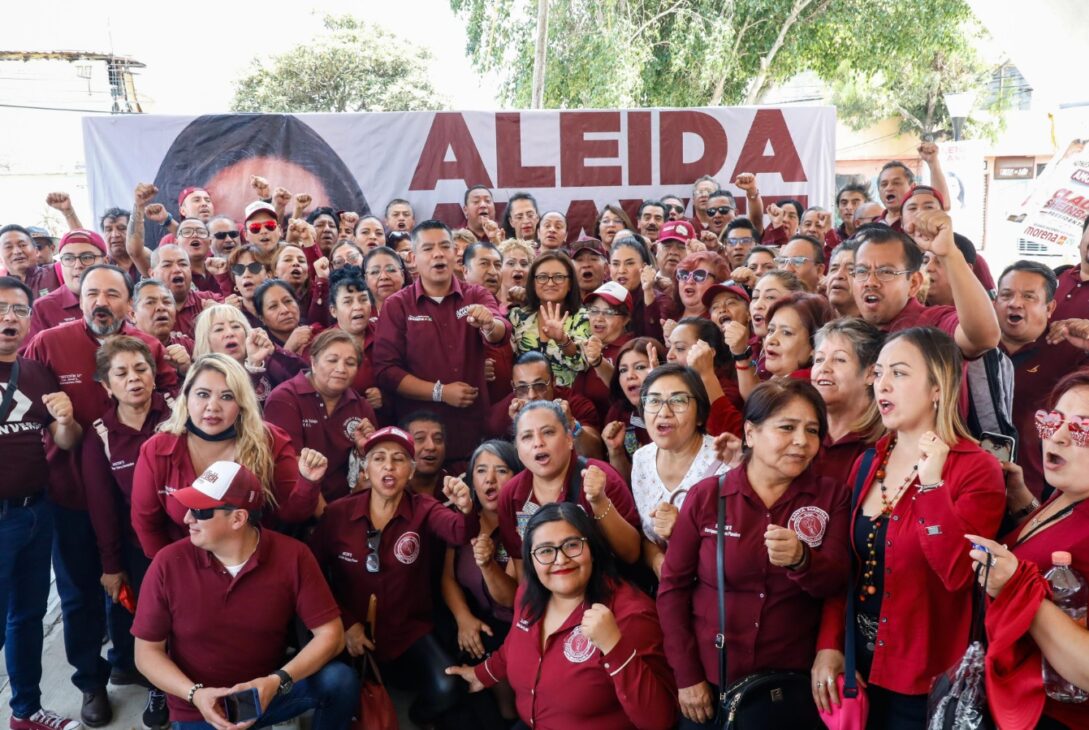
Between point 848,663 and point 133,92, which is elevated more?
point 133,92

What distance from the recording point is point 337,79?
25312 mm

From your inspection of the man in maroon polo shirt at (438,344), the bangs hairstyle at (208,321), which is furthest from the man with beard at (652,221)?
the bangs hairstyle at (208,321)

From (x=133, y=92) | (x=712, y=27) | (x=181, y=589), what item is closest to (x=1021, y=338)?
(x=181, y=589)

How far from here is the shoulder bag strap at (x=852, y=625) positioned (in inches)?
98.6

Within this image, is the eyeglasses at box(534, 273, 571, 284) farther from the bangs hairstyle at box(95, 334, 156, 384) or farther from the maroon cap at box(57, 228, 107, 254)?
the maroon cap at box(57, 228, 107, 254)

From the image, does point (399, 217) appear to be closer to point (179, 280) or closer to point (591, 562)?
point (179, 280)

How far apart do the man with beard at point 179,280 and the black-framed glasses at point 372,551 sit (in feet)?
6.94

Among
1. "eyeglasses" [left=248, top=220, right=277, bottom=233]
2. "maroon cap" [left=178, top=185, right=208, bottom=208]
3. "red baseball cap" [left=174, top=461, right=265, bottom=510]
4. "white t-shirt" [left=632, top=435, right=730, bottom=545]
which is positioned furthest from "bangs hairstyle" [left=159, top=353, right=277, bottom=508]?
"maroon cap" [left=178, top=185, right=208, bottom=208]

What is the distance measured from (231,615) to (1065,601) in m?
2.68

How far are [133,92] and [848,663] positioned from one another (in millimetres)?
27971

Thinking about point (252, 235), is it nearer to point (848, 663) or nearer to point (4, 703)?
point (4, 703)

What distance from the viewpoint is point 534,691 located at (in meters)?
3.08

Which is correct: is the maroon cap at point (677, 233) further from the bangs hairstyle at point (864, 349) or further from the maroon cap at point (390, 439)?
the bangs hairstyle at point (864, 349)

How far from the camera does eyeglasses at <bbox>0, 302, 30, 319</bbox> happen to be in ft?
12.6
